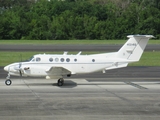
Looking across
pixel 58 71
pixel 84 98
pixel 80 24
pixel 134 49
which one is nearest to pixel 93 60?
pixel 58 71

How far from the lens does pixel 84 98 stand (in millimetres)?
21109

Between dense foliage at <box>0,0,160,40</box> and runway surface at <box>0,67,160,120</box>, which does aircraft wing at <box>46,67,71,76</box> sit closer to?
runway surface at <box>0,67,160,120</box>

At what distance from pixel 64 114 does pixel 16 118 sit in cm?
205

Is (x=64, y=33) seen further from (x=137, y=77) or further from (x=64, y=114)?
(x=64, y=114)

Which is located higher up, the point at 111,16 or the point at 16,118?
the point at 111,16

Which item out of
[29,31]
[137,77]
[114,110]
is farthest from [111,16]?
[114,110]

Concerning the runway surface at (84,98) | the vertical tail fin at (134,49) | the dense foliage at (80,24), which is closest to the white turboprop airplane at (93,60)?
the vertical tail fin at (134,49)

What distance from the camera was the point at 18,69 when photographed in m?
25.2

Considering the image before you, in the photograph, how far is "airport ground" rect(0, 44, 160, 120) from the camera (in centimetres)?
1720

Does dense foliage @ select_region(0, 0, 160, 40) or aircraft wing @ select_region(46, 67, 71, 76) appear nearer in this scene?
aircraft wing @ select_region(46, 67, 71, 76)

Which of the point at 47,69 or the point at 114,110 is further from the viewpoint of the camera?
the point at 47,69

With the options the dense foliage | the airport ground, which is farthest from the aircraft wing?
the dense foliage

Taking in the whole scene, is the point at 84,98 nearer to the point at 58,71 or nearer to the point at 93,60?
the point at 58,71

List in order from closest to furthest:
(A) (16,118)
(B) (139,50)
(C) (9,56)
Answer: (A) (16,118) < (B) (139,50) < (C) (9,56)
